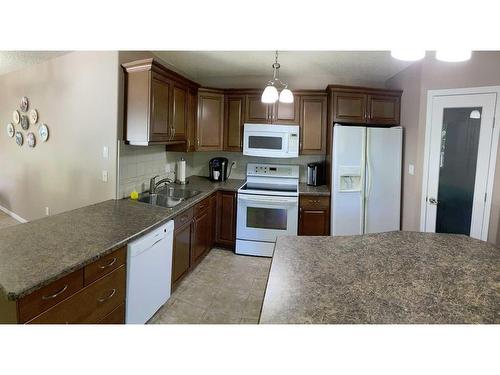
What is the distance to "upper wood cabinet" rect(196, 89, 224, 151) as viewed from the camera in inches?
140

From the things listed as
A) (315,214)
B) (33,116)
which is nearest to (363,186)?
(315,214)

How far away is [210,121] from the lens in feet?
11.9

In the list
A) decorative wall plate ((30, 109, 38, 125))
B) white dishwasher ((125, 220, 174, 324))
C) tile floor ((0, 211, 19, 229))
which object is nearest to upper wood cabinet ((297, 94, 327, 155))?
white dishwasher ((125, 220, 174, 324))

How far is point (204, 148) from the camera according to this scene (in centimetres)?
365

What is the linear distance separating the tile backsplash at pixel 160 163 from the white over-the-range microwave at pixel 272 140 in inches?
15.5

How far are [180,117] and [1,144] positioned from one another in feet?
10.5

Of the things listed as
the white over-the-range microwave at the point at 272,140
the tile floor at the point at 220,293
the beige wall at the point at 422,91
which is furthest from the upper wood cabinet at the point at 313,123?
Answer: the tile floor at the point at 220,293

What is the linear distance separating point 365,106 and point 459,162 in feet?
3.71

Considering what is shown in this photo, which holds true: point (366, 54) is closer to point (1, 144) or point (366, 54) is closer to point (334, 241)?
point (334, 241)

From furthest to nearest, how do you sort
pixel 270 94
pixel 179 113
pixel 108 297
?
pixel 179 113, pixel 270 94, pixel 108 297

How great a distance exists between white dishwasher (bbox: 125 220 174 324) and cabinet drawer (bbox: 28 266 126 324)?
3.5 inches

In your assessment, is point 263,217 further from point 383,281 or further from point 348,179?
point 383,281

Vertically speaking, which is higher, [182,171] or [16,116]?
[16,116]
